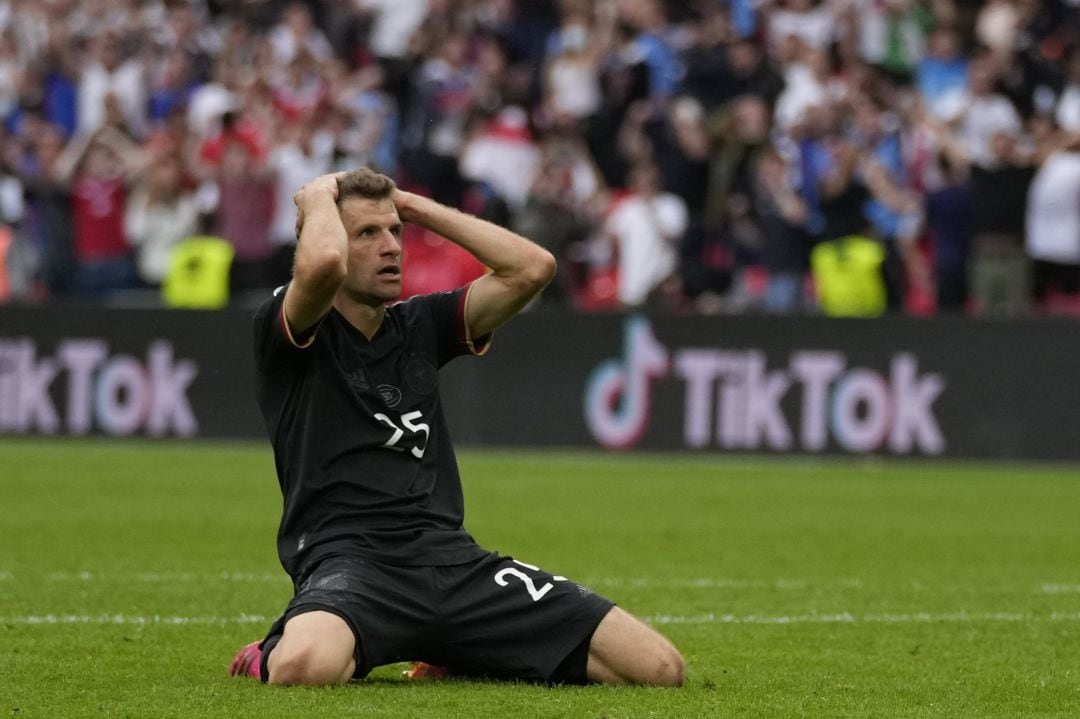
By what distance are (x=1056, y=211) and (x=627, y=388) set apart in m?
4.21

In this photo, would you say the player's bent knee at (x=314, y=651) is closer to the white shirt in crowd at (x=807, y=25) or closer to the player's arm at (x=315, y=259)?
the player's arm at (x=315, y=259)

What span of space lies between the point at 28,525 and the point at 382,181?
6.08 meters

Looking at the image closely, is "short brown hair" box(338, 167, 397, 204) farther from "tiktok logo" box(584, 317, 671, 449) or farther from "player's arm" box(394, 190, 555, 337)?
"tiktok logo" box(584, 317, 671, 449)

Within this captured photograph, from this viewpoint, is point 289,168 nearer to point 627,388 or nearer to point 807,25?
point 627,388

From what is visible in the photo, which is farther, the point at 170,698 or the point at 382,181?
the point at 382,181

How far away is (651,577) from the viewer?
33.8 ft

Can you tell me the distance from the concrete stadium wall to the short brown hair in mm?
10841

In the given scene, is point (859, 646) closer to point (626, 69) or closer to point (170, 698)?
point (170, 698)

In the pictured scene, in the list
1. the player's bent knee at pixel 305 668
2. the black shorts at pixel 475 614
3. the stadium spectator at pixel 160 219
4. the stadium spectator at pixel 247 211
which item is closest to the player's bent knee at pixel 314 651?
the player's bent knee at pixel 305 668

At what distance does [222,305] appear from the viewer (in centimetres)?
1889

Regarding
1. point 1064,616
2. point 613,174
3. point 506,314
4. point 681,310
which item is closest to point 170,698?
point 506,314

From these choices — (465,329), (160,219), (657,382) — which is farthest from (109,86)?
(465,329)

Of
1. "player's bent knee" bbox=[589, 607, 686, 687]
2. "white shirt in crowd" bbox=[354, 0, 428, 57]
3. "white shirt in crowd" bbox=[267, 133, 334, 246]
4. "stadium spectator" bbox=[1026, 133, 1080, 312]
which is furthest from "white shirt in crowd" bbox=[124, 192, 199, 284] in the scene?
"player's bent knee" bbox=[589, 607, 686, 687]

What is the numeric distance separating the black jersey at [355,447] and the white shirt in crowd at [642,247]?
12333mm
